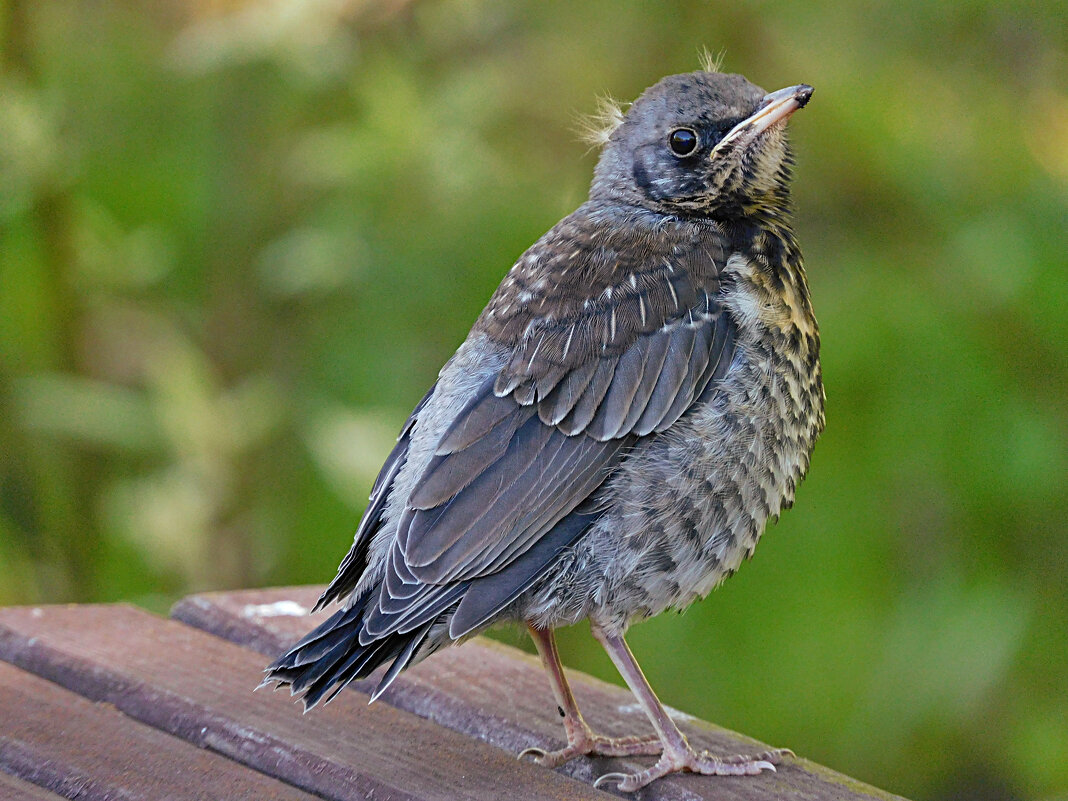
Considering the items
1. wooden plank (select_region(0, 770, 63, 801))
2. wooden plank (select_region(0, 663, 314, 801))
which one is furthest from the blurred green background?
wooden plank (select_region(0, 770, 63, 801))

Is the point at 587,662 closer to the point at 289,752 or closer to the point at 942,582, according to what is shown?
the point at 942,582

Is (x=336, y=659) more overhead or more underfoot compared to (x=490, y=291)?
more underfoot

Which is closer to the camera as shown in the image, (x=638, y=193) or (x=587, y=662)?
(x=638, y=193)

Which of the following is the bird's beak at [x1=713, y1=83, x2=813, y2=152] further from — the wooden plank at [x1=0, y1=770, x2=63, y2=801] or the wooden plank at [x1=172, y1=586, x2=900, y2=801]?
the wooden plank at [x1=0, y1=770, x2=63, y2=801]

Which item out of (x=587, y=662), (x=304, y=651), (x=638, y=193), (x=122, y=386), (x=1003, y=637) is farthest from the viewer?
(x=122, y=386)

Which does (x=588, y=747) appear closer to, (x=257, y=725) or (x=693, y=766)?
(x=693, y=766)

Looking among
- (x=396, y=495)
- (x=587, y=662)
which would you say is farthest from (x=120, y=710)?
(x=587, y=662)

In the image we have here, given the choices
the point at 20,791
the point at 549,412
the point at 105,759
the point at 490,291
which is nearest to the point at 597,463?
the point at 549,412
